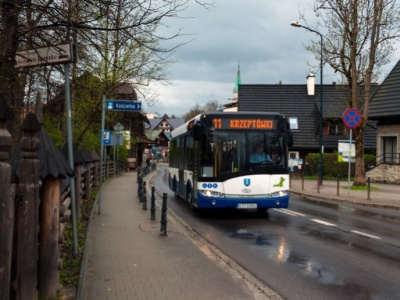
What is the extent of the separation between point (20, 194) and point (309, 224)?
993 cm

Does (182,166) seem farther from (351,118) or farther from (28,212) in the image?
(28,212)

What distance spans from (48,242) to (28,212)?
0.75 metres

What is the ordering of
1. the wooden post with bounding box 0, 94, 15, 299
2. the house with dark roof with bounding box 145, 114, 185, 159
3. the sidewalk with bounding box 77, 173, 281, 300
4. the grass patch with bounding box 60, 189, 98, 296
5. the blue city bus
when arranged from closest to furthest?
the wooden post with bounding box 0, 94, 15, 299 → the sidewalk with bounding box 77, 173, 281, 300 → the grass patch with bounding box 60, 189, 98, 296 → the blue city bus → the house with dark roof with bounding box 145, 114, 185, 159

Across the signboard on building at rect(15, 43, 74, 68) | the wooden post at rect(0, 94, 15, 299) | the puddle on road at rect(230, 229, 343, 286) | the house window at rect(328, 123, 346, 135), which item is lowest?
the puddle on road at rect(230, 229, 343, 286)

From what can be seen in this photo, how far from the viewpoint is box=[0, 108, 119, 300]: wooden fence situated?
12.4 ft

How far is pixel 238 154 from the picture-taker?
13.2m

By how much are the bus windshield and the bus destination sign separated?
0.14m

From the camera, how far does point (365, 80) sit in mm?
26469

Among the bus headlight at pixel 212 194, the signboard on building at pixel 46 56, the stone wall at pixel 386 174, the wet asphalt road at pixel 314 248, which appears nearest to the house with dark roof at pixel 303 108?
the stone wall at pixel 386 174

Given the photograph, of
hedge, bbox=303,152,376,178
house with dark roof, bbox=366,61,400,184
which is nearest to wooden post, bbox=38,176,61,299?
Answer: house with dark roof, bbox=366,61,400,184

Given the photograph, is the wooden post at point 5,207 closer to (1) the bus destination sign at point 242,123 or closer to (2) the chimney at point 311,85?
(1) the bus destination sign at point 242,123

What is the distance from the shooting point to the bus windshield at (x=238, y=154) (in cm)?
1315

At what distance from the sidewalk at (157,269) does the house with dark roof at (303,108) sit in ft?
121

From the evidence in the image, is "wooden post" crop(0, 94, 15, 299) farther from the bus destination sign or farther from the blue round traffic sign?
the blue round traffic sign
